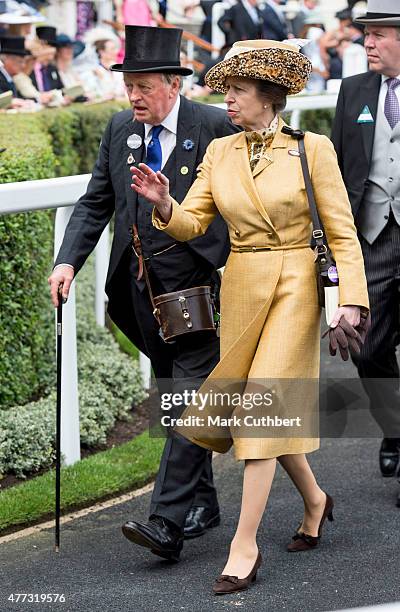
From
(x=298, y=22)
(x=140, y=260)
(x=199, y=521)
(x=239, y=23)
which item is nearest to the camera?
(x=140, y=260)

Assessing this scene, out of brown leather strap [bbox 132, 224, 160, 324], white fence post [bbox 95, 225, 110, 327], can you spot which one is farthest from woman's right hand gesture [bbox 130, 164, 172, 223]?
white fence post [bbox 95, 225, 110, 327]

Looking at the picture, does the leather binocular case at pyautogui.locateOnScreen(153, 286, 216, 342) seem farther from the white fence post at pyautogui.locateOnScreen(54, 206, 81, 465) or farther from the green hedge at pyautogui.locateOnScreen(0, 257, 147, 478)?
the green hedge at pyautogui.locateOnScreen(0, 257, 147, 478)

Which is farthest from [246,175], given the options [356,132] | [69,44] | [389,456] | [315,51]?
[315,51]

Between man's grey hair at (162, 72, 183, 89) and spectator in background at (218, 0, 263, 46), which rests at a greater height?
man's grey hair at (162, 72, 183, 89)

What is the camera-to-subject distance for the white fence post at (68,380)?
19.5 ft

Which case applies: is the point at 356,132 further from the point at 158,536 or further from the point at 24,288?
the point at 158,536

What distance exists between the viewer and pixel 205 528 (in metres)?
5.35

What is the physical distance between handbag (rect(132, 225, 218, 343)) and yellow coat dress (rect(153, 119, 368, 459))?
211 mm

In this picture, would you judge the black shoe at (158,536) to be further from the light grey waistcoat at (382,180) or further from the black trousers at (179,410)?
the light grey waistcoat at (382,180)

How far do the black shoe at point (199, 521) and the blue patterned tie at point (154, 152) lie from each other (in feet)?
4.55

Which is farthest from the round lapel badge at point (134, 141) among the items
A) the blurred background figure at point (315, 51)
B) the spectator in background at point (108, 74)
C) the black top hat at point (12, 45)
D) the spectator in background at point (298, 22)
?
the spectator in background at point (298, 22)

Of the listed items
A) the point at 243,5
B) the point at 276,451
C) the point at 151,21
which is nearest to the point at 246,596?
the point at 276,451

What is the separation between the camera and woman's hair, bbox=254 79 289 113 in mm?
4781

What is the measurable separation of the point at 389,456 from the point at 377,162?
135cm
